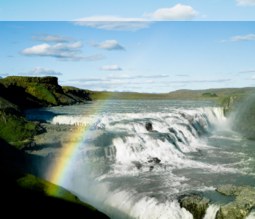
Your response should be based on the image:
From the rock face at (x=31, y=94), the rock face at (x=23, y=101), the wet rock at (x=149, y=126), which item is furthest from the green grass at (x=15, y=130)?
the rock face at (x=31, y=94)

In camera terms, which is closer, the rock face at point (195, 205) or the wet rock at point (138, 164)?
the rock face at point (195, 205)

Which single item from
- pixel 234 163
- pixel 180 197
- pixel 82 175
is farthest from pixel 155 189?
pixel 234 163

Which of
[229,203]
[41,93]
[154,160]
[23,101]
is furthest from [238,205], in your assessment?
[41,93]

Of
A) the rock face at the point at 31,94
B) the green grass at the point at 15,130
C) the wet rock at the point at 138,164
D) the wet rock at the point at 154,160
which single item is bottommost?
the wet rock at the point at 138,164

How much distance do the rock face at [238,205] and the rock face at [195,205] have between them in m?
0.79

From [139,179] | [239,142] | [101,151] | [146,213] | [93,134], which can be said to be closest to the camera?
[146,213]

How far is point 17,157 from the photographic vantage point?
2258 centimetres

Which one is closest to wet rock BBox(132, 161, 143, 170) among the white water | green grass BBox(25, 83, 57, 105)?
the white water

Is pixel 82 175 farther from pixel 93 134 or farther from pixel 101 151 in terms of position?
pixel 93 134

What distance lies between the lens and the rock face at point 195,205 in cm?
1928

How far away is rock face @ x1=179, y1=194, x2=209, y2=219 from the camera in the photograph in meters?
19.3

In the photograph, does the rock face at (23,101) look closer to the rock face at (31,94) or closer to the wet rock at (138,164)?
the rock face at (31,94)

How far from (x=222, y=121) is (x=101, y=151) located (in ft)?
113

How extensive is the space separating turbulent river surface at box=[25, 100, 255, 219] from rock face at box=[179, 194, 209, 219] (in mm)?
234
